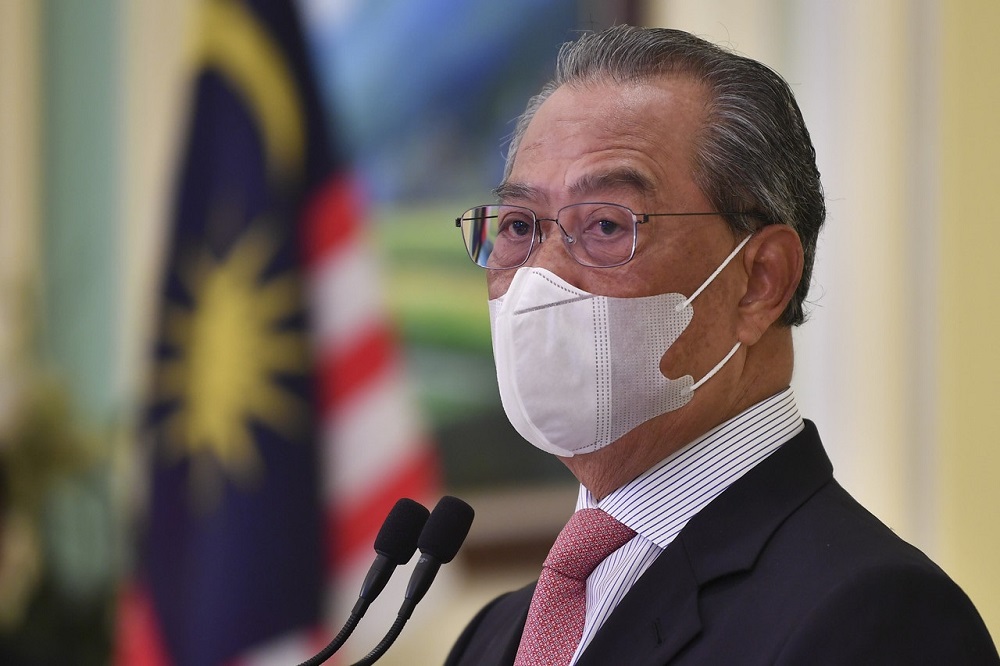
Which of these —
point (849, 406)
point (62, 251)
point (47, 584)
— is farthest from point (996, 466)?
point (62, 251)

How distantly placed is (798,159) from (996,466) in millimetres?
2014

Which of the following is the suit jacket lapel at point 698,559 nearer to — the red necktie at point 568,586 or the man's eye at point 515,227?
the red necktie at point 568,586

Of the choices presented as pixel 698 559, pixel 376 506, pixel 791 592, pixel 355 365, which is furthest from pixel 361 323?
pixel 791 592

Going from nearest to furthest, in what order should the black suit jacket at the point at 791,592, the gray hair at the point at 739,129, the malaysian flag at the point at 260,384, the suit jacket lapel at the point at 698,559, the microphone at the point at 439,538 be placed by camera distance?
the black suit jacket at the point at 791,592 < the suit jacket lapel at the point at 698,559 < the microphone at the point at 439,538 < the gray hair at the point at 739,129 < the malaysian flag at the point at 260,384

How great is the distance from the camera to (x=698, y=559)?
1550 mm

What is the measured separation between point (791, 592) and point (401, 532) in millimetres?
561

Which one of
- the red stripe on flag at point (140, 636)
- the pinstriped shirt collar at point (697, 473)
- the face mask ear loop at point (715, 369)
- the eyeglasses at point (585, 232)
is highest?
the eyeglasses at point (585, 232)

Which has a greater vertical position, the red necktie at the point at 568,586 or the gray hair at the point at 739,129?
the gray hair at the point at 739,129

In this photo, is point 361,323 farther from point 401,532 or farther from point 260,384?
point 401,532

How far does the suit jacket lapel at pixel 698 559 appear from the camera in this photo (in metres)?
1.50

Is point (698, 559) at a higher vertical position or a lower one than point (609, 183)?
lower

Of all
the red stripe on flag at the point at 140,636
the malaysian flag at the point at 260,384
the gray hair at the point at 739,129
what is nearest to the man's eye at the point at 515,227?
the gray hair at the point at 739,129

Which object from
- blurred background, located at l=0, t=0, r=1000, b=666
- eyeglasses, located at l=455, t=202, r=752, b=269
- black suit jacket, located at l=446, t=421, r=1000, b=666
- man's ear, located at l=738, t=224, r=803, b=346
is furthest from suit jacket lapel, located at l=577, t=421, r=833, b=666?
blurred background, located at l=0, t=0, r=1000, b=666

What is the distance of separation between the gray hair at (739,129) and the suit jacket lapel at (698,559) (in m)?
0.29
